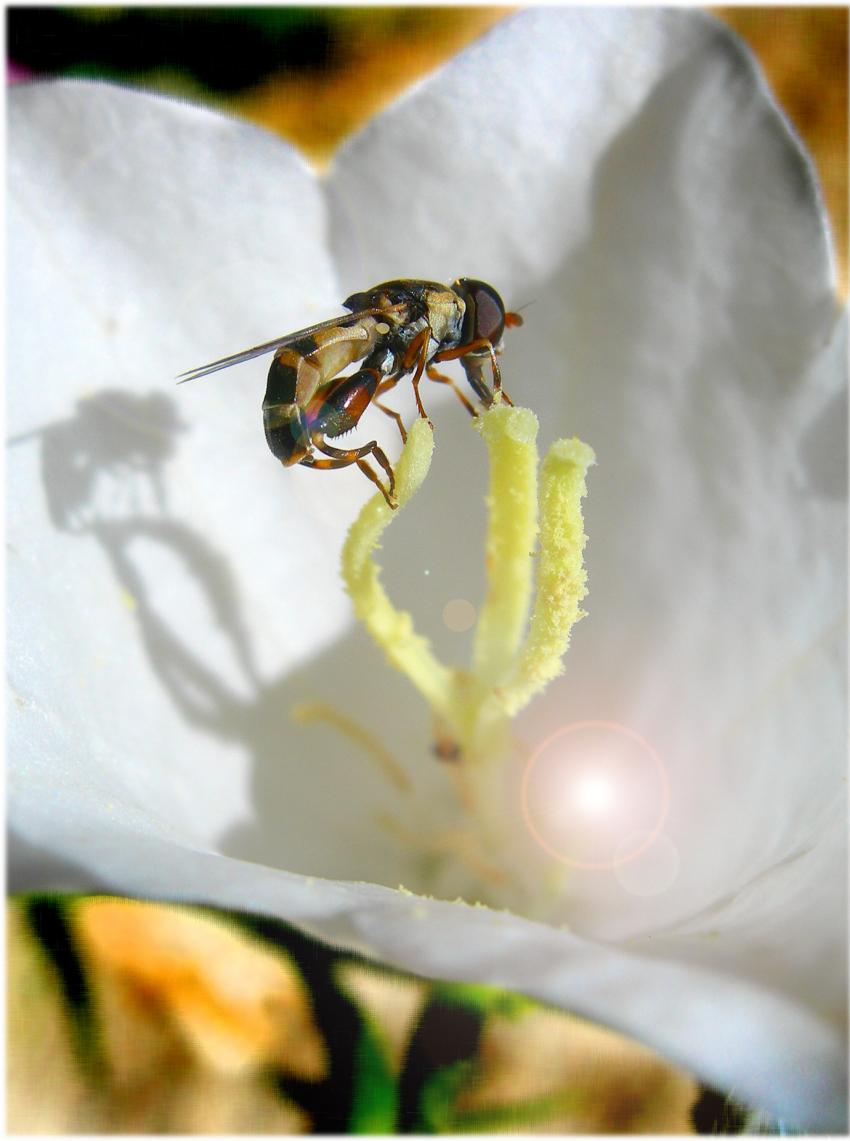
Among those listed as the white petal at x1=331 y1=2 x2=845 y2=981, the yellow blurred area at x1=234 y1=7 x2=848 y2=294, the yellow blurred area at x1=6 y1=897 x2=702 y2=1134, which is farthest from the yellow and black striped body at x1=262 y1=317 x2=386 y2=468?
the yellow blurred area at x1=234 y1=7 x2=848 y2=294

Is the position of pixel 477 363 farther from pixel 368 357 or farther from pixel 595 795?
pixel 595 795

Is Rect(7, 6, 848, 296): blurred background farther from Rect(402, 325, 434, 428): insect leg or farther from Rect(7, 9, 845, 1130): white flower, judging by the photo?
Rect(402, 325, 434, 428): insect leg

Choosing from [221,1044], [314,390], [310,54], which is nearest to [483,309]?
[314,390]

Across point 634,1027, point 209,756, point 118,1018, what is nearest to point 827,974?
point 634,1027

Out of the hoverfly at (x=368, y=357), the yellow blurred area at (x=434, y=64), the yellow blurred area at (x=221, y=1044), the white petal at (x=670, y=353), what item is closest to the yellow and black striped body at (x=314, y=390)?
the hoverfly at (x=368, y=357)

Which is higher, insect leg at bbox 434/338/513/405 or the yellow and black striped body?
insect leg at bbox 434/338/513/405

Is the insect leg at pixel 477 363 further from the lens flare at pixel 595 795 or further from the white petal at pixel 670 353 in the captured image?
the lens flare at pixel 595 795

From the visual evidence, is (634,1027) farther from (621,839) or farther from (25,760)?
(621,839)
